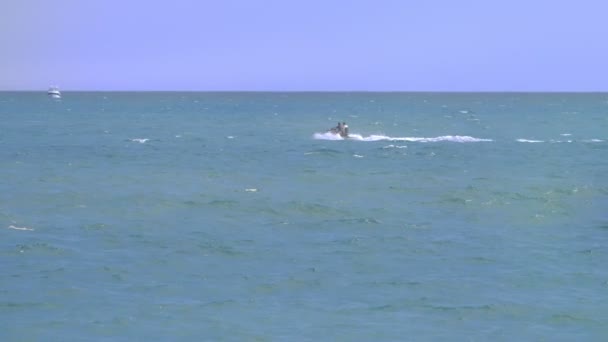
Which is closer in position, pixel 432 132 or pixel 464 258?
pixel 464 258

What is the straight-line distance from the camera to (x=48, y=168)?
4544 cm

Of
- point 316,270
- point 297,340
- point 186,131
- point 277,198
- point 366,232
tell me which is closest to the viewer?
point 297,340

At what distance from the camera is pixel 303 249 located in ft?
84.3

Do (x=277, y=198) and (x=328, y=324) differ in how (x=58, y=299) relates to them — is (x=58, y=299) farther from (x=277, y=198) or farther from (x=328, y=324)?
(x=277, y=198)

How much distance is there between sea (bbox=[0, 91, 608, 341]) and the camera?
63.0ft

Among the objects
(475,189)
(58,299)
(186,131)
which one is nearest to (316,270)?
(58,299)

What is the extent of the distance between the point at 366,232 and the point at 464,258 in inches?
163

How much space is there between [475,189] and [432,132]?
4166cm

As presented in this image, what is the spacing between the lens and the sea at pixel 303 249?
63.0ft

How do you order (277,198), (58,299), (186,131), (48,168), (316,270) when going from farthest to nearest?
1. (186,131)
2. (48,168)
3. (277,198)
4. (316,270)
5. (58,299)

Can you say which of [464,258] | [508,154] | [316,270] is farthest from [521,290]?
[508,154]

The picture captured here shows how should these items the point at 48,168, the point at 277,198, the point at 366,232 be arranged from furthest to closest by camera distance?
the point at 48,168
the point at 277,198
the point at 366,232

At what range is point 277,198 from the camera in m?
34.8

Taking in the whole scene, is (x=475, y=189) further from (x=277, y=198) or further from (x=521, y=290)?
(x=521, y=290)
